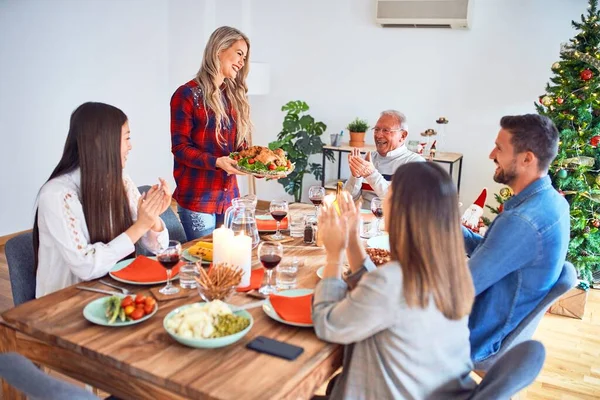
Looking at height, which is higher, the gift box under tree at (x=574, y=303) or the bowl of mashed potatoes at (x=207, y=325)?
the bowl of mashed potatoes at (x=207, y=325)

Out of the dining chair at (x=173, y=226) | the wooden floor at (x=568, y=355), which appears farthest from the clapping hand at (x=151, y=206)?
the wooden floor at (x=568, y=355)

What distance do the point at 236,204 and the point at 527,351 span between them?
4.55 feet

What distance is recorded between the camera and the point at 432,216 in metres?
1.35

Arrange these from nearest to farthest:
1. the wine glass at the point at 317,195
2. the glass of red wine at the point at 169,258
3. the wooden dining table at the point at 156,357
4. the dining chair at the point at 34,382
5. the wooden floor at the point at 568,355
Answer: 1. the dining chair at the point at 34,382
2. the wooden dining table at the point at 156,357
3. the glass of red wine at the point at 169,258
4. the wine glass at the point at 317,195
5. the wooden floor at the point at 568,355

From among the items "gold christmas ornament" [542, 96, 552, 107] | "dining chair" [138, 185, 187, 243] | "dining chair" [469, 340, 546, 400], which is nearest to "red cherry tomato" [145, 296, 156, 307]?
"dining chair" [469, 340, 546, 400]

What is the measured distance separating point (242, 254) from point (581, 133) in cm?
275

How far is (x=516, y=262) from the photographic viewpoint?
5.89 ft

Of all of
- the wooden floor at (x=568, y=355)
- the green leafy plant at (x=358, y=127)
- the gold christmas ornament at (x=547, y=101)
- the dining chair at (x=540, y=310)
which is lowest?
the wooden floor at (x=568, y=355)

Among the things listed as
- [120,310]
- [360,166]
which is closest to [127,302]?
[120,310]

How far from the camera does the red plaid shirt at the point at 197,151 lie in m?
2.74

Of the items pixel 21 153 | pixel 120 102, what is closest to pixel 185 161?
pixel 21 153

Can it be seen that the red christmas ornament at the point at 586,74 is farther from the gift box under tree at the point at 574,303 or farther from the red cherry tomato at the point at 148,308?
the red cherry tomato at the point at 148,308

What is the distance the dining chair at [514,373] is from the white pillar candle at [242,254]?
0.76m

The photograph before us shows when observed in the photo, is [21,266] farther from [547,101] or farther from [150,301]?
[547,101]
